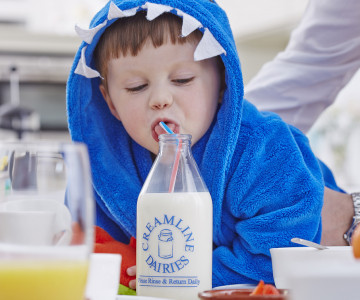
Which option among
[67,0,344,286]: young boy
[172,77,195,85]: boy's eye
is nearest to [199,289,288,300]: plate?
[67,0,344,286]: young boy

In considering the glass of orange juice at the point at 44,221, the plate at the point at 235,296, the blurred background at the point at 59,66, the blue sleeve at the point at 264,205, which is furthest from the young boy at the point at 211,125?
the blurred background at the point at 59,66

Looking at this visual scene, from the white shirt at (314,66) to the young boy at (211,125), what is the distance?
53cm

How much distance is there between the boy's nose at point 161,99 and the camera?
969 mm

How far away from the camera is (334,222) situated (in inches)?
48.8

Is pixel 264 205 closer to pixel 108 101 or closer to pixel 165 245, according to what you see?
pixel 165 245

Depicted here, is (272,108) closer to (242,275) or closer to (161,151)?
(242,275)

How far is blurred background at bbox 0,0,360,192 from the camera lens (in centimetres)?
341

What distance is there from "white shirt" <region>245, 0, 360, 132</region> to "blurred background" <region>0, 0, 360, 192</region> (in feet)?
5.64

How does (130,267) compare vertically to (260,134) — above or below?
below

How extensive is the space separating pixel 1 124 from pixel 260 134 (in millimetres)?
2652

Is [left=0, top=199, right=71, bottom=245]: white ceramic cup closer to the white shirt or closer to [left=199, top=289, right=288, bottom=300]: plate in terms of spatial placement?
[left=199, top=289, right=288, bottom=300]: plate

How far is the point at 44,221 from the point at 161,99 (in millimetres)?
542

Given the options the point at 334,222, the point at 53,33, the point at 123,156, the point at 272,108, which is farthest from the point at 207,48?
the point at 53,33

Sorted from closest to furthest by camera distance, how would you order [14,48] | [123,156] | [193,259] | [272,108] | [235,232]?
[193,259]
[235,232]
[123,156]
[272,108]
[14,48]
